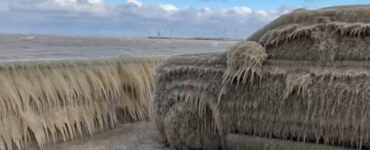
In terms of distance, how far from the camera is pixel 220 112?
3387 millimetres

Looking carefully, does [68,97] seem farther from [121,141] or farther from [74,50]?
[74,50]

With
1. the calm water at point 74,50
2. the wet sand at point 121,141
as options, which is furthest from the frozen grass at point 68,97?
the calm water at point 74,50

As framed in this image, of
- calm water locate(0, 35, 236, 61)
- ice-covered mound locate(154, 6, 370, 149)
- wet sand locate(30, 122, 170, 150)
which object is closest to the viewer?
ice-covered mound locate(154, 6, 370, 149)

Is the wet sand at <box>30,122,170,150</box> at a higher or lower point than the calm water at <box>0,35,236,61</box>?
lower

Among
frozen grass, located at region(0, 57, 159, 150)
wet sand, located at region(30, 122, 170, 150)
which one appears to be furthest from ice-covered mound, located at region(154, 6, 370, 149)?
frozen grass, located at region(0, 57, 159, 150)

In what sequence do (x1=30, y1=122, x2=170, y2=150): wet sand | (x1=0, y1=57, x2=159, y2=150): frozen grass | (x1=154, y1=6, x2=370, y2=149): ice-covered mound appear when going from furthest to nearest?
(x1=30, y1=122, x2=170, y2=150): wet sand → (x1=0, y1=57, x2=159, y2=150): frozen grass → (x1=154, y1=6, x2=370, y2=149): ice-covered mound

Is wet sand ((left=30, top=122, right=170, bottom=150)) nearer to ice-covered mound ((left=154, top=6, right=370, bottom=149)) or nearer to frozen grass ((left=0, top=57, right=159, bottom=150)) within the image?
frozen grass ((left=0, top=57, right=159, bottom=150))

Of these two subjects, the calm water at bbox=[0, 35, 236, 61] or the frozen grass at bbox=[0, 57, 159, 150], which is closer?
the frozen grass at bbox=[0, 57, 159, 150]

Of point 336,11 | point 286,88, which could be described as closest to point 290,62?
point 286,88

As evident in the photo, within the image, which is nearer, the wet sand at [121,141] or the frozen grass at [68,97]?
the frozen grass at [68,97]

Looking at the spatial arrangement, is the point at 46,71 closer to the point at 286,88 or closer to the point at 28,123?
the point at 28,123

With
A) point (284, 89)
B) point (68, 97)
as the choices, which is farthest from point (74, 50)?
point (284, 89)

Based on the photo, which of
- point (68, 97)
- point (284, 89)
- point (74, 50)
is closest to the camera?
point (284, 89)

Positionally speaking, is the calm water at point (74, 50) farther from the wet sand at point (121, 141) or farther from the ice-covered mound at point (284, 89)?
the wet sand at point (121, 141)
